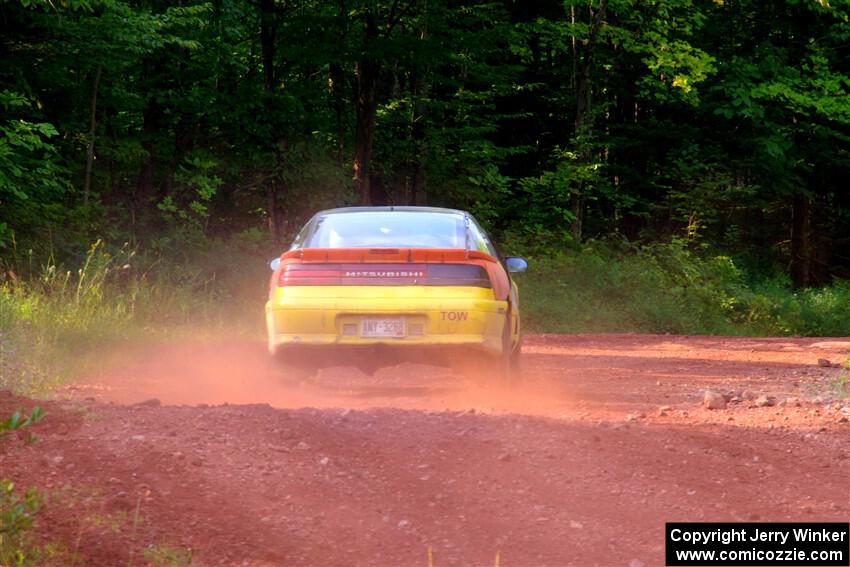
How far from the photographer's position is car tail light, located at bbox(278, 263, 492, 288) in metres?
9.43

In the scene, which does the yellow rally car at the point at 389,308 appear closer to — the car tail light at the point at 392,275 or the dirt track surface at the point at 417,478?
the car tail light at the point at 392,275

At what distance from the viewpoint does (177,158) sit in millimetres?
24328

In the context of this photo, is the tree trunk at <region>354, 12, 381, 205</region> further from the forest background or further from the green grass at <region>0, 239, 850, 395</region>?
the green grass at <region>0, 239, 850, 395</region>

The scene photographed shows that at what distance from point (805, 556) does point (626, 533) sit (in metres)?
0.89

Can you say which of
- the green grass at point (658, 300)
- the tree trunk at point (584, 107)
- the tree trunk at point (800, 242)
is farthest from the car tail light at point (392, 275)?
the tree trunk at point (800, 242)

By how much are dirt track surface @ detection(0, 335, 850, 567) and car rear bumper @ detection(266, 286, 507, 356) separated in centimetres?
66

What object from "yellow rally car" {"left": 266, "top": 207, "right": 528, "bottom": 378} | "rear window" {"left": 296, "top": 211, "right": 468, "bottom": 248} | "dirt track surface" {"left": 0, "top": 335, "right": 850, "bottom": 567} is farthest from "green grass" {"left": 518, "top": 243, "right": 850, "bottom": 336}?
"dirt track surface" {"left": 0, "top": 335, "right": 850, "bottom": 567}

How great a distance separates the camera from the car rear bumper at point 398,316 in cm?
937

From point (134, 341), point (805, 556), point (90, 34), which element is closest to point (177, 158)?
point (90, 34)

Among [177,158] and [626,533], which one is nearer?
[626,533]

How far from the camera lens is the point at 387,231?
10156mm

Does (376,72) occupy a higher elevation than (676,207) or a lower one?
higher

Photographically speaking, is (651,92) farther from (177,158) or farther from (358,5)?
(177,158)

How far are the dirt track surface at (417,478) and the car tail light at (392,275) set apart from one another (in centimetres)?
108
